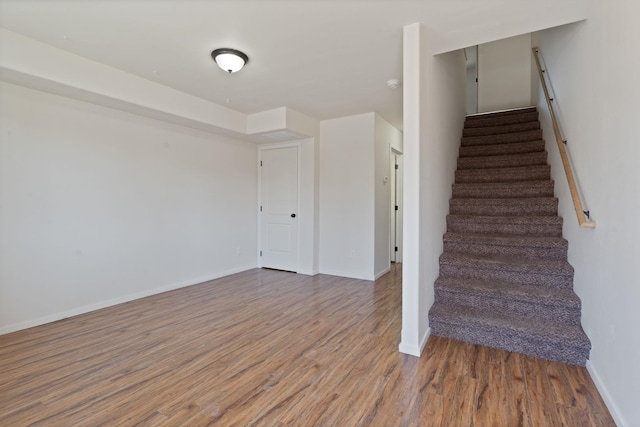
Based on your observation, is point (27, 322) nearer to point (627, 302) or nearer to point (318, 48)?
point (318, 48)

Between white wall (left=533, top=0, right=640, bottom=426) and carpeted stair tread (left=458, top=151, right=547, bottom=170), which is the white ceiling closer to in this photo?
white wall (left=533, top=0, right=640, bottom=426)

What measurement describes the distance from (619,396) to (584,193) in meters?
1.43

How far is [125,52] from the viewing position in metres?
2.80

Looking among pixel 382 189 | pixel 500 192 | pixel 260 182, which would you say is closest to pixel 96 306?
pixel 260 182

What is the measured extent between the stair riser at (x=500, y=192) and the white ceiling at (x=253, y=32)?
5.62 feet

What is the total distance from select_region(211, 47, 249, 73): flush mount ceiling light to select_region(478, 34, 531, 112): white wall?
18.7 ft

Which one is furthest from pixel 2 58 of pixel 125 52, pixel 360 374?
pixel 360 374

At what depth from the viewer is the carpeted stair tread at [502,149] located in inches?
161

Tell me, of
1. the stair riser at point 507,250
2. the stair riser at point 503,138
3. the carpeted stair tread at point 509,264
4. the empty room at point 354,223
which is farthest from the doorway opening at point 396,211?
the carpeted stair tread at point 509,264

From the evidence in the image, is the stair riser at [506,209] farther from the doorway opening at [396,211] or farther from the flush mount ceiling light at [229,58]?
the flush mount ceiling light at [229,58]

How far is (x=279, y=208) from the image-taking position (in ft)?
17.9

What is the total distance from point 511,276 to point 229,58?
11.0ft

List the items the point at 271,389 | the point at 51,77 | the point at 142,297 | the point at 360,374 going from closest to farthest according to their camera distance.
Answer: the point at 271,389
the point at 360,374
the point at 51,77
the point at 142,297

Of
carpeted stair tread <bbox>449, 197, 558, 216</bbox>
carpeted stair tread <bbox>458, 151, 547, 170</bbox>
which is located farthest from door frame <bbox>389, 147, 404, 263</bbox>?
carpeted stair tread <bbox>449, 197, 558, 216</bbox>
